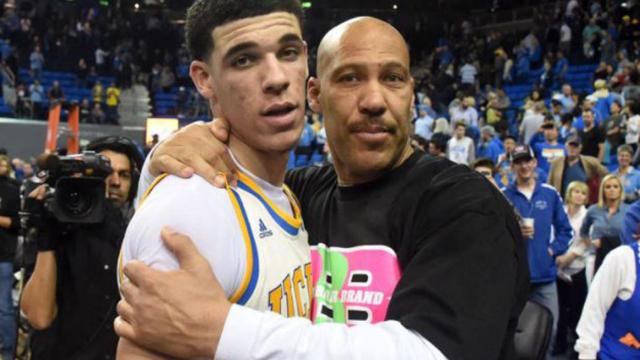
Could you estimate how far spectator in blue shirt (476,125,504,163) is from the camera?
1144 cm

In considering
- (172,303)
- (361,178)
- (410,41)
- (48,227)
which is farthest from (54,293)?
(410,41)

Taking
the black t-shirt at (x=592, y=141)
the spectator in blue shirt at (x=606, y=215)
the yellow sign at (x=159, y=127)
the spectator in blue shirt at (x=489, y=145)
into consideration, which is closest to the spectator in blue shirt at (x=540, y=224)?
the spectator in blue shirt at (x=606, y=215)

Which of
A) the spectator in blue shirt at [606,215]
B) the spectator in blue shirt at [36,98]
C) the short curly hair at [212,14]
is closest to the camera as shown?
the short curly hair at [212,14]

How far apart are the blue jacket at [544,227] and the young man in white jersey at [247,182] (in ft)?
14.6

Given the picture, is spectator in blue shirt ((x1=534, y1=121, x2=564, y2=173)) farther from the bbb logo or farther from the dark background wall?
the dark background wall

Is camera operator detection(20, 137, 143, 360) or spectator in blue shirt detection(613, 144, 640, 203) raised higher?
spectator in blue shirt detection(613, 144, 640, 203)

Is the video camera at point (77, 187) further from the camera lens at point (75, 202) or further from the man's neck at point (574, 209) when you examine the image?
the man's neck at point (574, 209)

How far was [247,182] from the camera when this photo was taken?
5.87 ft

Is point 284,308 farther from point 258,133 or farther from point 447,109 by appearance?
point 447,109

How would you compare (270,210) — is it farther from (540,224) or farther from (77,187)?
(540,224)

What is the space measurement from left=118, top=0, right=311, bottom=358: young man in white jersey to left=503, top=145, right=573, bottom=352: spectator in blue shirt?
14.4 ft

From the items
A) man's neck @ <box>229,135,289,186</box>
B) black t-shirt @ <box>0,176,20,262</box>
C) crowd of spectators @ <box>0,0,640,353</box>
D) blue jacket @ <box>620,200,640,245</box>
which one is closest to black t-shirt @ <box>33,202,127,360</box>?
man's neck @ <box>229,135,289,186</box>

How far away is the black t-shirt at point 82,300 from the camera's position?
3.09 meters

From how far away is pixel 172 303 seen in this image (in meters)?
1.47
